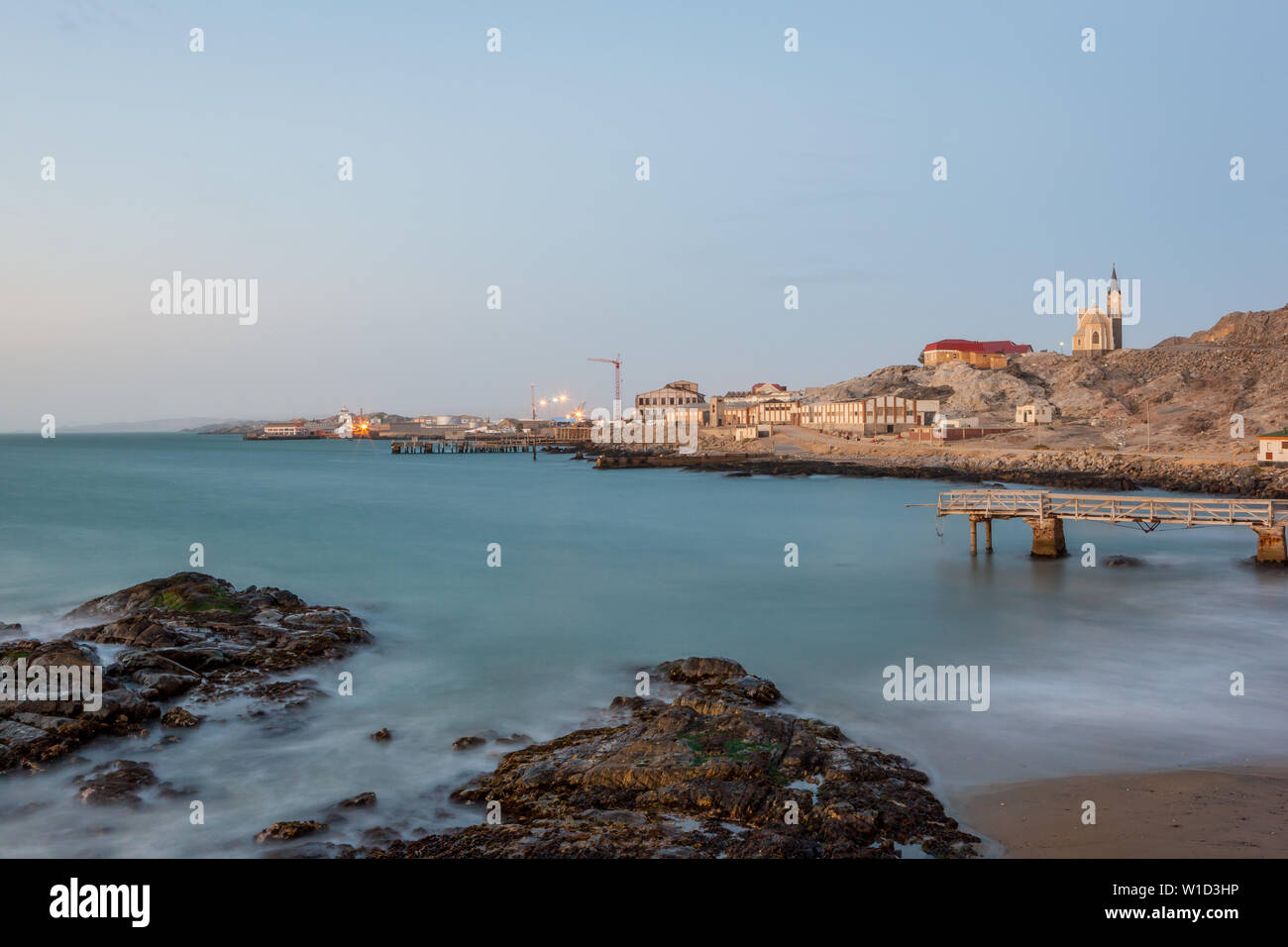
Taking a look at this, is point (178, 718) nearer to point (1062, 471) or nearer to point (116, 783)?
point (116, 783)

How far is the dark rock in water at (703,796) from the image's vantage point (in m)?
8.59

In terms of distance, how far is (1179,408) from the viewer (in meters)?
91.8

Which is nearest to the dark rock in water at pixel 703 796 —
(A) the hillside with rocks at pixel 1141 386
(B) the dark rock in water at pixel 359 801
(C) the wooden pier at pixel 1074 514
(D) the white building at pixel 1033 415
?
(B) the dark rock in water at pixel 359 801

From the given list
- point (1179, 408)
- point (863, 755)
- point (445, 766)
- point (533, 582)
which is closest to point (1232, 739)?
point (863, 755)

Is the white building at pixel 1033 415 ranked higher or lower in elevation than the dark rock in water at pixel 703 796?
higher

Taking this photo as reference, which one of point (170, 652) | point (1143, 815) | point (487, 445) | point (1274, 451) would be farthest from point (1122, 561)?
point (487, 445)

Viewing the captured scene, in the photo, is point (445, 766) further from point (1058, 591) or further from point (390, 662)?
point (1058, 591)

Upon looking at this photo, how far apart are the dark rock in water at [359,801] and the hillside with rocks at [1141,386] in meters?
76.8

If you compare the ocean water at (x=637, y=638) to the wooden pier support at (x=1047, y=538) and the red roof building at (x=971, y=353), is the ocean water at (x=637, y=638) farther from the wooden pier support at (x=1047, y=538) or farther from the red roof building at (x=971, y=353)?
the red roof building at (x=971, y=353)

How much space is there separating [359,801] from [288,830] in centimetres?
97

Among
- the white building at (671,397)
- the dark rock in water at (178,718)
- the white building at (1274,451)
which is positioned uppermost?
the white building at (671,397)
